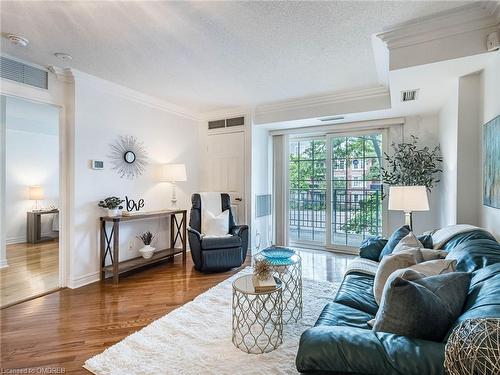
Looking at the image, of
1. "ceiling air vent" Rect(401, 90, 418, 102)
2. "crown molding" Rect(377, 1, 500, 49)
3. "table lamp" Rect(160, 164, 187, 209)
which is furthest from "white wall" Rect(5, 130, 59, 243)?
"ceiling air vent" Rect(401, 90, 418, 102)

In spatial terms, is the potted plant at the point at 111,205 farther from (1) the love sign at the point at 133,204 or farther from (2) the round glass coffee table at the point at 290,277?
(2) the round glass coffee table at the point at 290,277

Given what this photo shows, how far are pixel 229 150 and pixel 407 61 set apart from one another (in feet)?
10.0

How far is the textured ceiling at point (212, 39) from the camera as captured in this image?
6.39 ft

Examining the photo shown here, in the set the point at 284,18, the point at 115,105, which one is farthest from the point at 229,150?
the point at 284,18

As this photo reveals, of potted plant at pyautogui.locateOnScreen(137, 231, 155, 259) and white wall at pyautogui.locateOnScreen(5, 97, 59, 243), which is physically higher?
white wall at pyautogui.locateOnScreen(5, 97, 59, 243)

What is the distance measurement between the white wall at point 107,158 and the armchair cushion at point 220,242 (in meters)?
1.06

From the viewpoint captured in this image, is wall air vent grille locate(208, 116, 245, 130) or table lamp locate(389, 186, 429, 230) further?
wall air vent grille locate(208, 116, 245, 130)

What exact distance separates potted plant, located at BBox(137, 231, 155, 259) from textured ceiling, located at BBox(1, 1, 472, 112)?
83.6 inches

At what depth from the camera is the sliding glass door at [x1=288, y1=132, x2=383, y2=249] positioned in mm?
4434

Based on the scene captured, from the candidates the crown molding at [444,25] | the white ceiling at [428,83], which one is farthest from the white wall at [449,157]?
the crown molding at [444,25]

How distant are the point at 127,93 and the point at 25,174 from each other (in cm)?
360

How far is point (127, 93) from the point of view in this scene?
12.0ft

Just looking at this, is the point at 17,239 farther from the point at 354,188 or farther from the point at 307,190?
the point at 354,188

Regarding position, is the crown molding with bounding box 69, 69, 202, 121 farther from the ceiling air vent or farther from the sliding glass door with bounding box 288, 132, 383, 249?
the ceiling air vent
